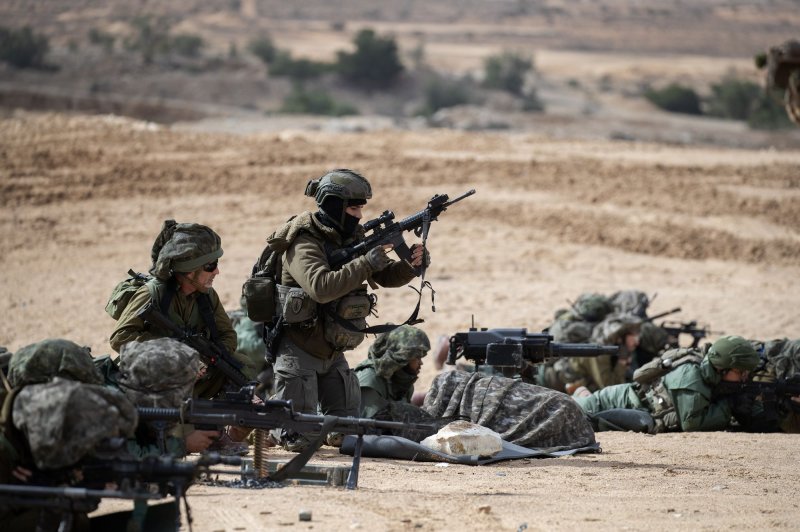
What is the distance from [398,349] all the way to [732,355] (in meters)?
2.30

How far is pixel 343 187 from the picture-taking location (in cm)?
771

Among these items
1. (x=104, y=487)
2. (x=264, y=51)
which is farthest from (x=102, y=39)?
(x=104, y=487)

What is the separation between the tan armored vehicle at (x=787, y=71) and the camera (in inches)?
307

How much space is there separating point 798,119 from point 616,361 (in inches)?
131

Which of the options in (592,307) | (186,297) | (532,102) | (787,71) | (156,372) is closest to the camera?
(156,372)

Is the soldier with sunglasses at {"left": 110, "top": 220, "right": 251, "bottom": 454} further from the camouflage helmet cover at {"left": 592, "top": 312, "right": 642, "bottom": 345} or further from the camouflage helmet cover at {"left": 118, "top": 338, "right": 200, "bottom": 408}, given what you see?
the camouflage helmet cover at {"left": 592, "top": 312, "right": 642, "bottom": 345}

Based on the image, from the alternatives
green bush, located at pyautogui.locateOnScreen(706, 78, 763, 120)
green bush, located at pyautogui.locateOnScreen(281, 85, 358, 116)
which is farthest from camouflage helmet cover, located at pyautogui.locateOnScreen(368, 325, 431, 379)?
green bush, located at pyautogui.locateOnScreen(706, 78, 763, 120)

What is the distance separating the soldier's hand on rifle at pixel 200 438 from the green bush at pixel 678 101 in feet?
113

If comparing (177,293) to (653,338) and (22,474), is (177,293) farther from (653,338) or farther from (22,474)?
(653,338)

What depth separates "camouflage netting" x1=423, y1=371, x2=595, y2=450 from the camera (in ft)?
28.1

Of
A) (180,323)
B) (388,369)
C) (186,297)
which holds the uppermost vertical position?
(186,297)

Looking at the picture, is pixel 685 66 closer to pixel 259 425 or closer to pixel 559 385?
pixel 559 385

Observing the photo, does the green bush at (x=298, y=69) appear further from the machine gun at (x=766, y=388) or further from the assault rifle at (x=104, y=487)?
the assault rifle at (x=104, y=487)

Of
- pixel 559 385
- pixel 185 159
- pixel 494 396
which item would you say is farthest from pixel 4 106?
pixel 494 396
